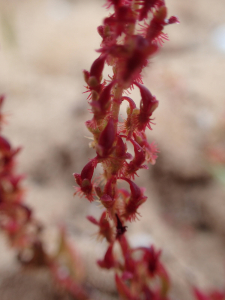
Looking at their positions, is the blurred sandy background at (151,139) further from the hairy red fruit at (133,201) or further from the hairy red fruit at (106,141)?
the hairy red fruit at (106,141)

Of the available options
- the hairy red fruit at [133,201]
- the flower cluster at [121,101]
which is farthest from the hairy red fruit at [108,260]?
the hairy red fruit at [133,201]

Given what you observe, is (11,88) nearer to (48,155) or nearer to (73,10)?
(48,155)

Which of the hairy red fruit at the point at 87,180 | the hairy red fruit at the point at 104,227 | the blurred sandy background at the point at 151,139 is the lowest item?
the hairy red fruit at the point at 104,227

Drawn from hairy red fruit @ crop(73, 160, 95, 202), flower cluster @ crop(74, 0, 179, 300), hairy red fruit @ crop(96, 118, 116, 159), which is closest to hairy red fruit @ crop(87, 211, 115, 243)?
flower cluster @ crop(74, 0, 179, 300)

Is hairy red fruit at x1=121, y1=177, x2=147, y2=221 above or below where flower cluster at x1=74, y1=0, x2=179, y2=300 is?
below

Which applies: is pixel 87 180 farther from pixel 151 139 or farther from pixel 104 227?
pixel 151 139

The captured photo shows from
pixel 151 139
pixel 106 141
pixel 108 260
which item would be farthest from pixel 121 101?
pixel 151 139

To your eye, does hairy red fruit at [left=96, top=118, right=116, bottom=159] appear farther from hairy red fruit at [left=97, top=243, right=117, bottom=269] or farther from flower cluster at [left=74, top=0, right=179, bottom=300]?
hairy red fruit at [left=97, top=243, right=117, bottom=269]

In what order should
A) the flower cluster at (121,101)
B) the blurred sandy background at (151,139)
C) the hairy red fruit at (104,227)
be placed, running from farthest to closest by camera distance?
1. the blurred sandy background at (151,139)
2. the hairy red fruit at (104,227)
3. the flower cluster at (121,101)

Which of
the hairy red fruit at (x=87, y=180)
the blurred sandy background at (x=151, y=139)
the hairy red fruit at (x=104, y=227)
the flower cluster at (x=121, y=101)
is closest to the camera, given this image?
the flower cluster at (x=121, y=101)
